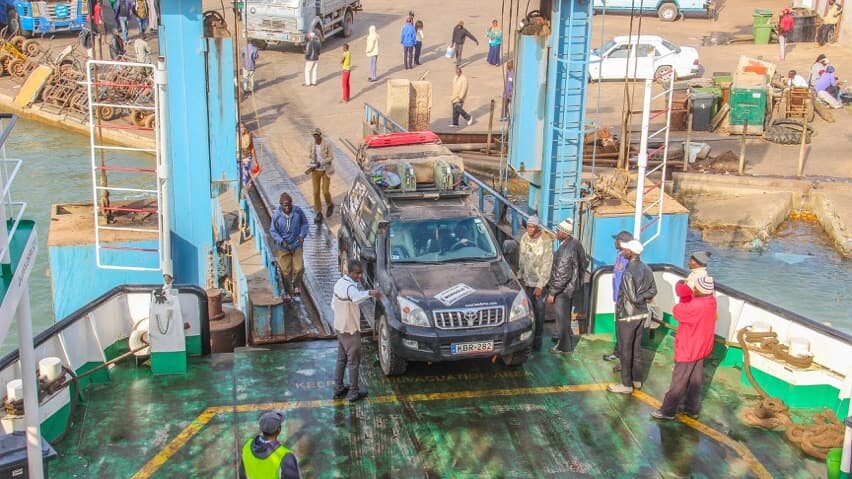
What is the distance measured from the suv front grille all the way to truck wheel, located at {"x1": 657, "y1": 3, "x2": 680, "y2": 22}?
34475 millimetres

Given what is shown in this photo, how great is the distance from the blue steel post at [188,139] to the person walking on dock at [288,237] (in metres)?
0.97

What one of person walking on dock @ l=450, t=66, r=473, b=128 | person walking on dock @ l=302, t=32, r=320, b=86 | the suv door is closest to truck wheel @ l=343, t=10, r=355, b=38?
person walking on dock @ l=302, t=32, r=320, b=86

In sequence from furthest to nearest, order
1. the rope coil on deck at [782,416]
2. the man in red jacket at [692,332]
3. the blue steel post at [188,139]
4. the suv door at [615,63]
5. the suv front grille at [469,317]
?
1. the suv door at [615,63]
2. the blue steel post at [188,139]
3. the suv front grille at [469,317]
4. the man in red jacket at [692,332]
5. the rope coil on deck at [782,416]

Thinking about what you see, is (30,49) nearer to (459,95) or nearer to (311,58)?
(311,58)

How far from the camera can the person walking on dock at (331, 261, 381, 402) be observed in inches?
398

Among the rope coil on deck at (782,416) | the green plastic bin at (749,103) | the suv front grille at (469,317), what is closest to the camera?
the rope coil on deck at (782,416)

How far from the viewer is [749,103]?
86.5 feet

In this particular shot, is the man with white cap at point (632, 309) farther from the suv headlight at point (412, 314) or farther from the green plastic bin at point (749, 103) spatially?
the green plastic bin at point (749, 103)

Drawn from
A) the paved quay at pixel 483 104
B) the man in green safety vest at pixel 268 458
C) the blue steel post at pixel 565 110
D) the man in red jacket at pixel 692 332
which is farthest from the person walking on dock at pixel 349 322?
the blue steel post at pixel 565 110

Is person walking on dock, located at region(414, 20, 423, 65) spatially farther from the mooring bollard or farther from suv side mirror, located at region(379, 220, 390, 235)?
the mooring bollard

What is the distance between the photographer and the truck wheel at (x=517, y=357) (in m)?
11.1

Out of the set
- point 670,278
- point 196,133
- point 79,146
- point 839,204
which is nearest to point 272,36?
point 79,146

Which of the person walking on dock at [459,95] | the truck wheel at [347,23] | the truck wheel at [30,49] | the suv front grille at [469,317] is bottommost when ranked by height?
the suv front grille at [469,317]

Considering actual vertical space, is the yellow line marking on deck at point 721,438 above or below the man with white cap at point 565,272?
below
